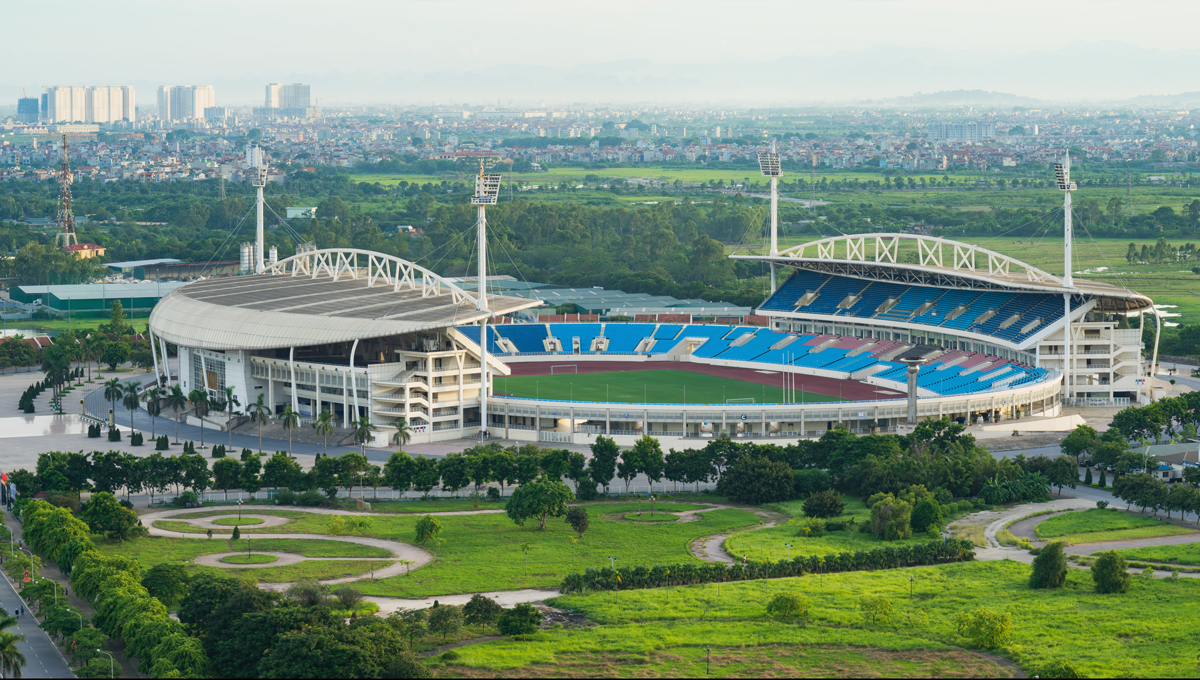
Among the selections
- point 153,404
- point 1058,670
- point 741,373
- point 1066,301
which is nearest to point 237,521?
point 153,404

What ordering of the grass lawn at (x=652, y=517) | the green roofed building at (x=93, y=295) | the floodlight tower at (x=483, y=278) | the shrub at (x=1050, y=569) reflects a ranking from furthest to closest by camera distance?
1. the green roofed building at (x=93, y=295)
2. the floodlight tower at (x=483, y=278)
3. the grass lawn at (x=652, y=517)
4. the shrub at (x=1050, y=569)

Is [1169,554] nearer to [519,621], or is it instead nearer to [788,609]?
[788,609]

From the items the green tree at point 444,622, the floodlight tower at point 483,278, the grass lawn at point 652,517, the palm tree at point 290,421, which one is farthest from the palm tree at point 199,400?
the green tree at point 444,622

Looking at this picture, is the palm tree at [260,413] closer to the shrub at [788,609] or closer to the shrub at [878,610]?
the shrub at [788,609]

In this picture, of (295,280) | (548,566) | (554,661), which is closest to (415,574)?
(548,566)

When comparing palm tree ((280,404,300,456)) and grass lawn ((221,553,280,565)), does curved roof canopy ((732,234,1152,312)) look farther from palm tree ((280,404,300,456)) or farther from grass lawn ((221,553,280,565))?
grass lawn ((221,553,280,565))

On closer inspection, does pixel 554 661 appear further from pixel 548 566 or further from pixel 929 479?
pixel 929 479

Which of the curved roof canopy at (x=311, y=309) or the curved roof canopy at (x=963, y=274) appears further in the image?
the curved roof canopy at (x=963, y=274)

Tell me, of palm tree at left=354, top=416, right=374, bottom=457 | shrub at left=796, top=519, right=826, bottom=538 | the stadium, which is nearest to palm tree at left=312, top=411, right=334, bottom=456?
palm tree at left=354, top=416, right=374, bottom=457
